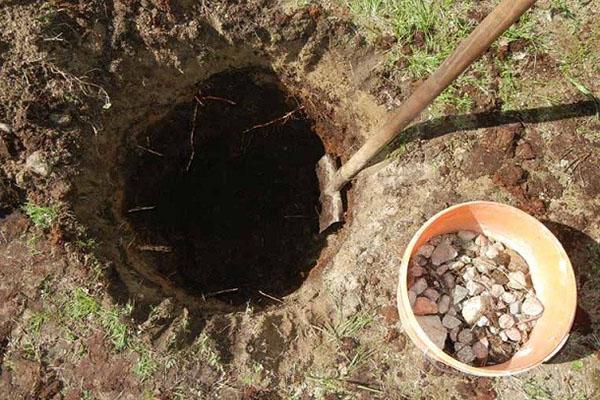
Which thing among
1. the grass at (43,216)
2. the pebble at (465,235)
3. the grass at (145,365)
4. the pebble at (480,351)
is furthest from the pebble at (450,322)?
the grass at (43,216)

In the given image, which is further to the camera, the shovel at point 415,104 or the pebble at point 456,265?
the pebble at point 456,265

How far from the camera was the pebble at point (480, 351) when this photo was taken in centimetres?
213

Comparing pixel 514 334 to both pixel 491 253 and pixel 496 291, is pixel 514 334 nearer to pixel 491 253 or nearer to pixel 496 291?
pixel 496 291

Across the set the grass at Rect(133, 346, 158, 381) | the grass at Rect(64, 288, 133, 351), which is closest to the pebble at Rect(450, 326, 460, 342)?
the grass at Rect(133, 346, 158, 381)

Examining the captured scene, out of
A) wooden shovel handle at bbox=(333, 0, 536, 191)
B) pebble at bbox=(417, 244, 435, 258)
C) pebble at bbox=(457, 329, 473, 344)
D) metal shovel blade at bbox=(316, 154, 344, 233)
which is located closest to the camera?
wooden shovel handle at bbox=(333, 0, 536, 191)

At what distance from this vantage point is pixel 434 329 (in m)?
2.13

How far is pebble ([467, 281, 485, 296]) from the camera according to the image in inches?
86.7

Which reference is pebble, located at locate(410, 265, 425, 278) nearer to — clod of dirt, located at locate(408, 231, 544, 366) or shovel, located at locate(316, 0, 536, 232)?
clod of dirt, located at locate(408, 231, 544, 366)

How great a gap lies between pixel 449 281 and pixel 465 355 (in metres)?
0.30

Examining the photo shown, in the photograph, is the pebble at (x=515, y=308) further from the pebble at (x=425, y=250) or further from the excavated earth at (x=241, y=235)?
the pebble at (x=425, y=250)

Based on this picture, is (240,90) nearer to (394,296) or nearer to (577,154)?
(394,296)

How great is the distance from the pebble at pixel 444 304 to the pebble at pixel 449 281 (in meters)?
0.05

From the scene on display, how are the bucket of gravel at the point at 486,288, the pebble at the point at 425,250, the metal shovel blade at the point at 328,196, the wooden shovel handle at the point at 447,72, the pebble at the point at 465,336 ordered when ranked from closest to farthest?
the wooden shovel handle at the point at 447,72
the bucket of gravel at the point at 486,288
the pebble at the point at 465,336
the pebble at the point at 425,250
the metal shovel blade at the point at 328,196

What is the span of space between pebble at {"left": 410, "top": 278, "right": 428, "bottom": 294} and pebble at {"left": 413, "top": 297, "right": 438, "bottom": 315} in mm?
39
